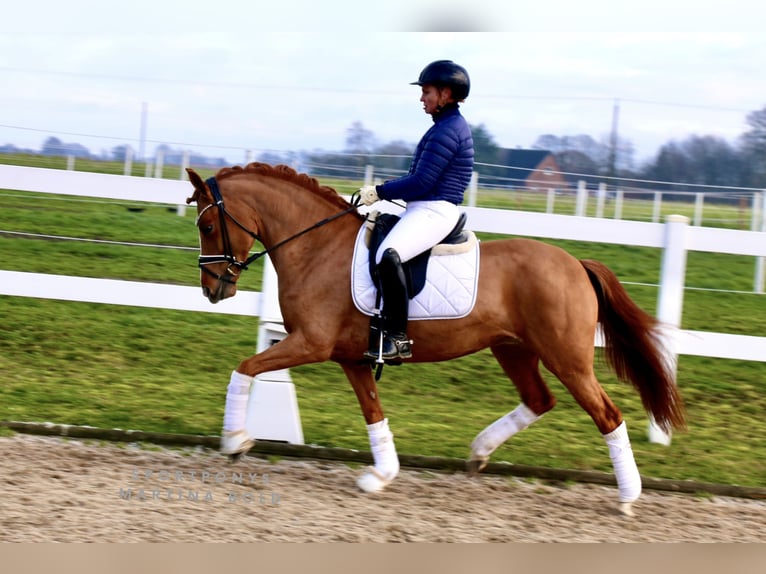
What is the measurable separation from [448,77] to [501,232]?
2054 millimetres

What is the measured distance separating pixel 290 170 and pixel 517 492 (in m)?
2.42

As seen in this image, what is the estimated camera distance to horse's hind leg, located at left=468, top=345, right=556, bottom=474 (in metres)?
5.67

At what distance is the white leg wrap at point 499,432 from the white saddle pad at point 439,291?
858 millimetres

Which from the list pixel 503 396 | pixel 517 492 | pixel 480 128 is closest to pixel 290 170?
pixel 517 492

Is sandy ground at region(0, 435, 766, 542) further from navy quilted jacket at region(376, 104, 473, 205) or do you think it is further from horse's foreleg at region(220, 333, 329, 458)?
navy quilted jacket at region(376, 104, 473, 205)

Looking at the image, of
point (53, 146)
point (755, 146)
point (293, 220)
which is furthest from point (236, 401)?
point (755, 146)

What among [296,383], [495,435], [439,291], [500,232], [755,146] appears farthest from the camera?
[755,146]

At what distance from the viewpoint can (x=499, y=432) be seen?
223 inches

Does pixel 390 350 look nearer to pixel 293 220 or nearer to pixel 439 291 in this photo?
pixel 439 291

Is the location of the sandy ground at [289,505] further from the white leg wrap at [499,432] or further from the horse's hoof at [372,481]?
the white leg wrap at [499,432]

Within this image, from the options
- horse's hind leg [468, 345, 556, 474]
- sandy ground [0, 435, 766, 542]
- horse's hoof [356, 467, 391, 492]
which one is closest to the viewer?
sandy ground [0, 435, 766, 542]

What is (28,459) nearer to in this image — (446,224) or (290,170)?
(290,170)

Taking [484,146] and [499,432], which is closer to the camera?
[499,432]

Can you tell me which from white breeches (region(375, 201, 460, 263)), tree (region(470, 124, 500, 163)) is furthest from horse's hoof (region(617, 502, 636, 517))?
tree (region(470, 124, 500, 163))
